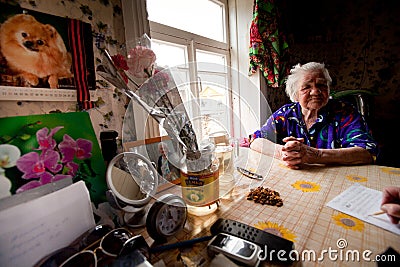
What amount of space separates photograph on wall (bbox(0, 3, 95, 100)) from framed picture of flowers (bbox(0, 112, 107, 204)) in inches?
4.4

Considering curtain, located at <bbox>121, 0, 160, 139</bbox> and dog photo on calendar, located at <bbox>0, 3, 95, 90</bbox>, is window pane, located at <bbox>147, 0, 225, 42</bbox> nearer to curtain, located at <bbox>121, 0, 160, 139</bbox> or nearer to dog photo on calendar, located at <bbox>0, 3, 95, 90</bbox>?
curtain, located at <bbox>121, 0, 160, 139</bbox>

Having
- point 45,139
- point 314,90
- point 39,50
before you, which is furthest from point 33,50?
point 314,90

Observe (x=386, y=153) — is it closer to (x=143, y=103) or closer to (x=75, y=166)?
(x=143, y=103)

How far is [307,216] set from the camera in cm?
49

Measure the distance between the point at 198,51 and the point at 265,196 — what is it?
3.92 ft

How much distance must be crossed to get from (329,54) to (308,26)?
530mm

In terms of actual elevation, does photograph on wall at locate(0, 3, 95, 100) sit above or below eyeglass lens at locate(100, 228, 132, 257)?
above

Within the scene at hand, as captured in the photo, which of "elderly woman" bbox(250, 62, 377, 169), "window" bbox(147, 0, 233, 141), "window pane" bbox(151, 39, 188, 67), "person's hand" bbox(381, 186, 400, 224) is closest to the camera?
"person's hand" bbox(381, 186, 400, 224)

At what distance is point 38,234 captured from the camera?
354 mm

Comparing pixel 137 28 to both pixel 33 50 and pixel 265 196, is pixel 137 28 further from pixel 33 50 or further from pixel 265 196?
pixel 265 196

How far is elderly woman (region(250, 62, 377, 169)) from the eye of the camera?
0.88 m

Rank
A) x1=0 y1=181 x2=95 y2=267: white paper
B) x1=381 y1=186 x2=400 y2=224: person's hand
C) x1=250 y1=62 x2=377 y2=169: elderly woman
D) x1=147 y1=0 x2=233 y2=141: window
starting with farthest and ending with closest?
x1=250 y1=62 x2=377 y2=169: elderly woman, x1=147 y1=0 x2=233 y2=141: window, x1=381 y1=186 x2=400 y2=224: person's hand, x1=0 y1=181 x2=95 y2=267: white paper

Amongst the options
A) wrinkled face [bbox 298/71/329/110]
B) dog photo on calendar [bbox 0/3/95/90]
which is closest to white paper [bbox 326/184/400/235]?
wrinkled face [bbox 298/71/329/110]

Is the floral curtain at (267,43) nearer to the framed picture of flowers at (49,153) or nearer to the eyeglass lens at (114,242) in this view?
the framed picture of flowers at (49,153)
